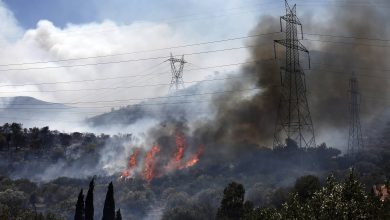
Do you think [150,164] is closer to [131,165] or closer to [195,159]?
[131,165]

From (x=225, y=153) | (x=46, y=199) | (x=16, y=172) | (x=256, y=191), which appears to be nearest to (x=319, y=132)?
(x=225, y=153)

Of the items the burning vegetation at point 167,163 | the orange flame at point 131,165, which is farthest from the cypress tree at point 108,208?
the orange flame at point 131,165

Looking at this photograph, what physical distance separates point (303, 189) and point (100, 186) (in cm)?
7586

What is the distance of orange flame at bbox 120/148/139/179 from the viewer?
159675 mm

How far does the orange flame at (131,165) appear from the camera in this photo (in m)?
160

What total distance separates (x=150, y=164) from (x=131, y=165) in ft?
35.4

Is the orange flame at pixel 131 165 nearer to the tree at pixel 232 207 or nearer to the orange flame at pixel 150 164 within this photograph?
the orange flame at pixel 150 164

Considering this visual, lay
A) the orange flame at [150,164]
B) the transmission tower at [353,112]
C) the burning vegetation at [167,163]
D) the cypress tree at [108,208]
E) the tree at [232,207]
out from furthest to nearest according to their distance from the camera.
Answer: the burning vegetation at [167,163], the orange flame at [150,164], the transmission tower at [353,112], the tree at [232,207], the cypress tree at [108,208]

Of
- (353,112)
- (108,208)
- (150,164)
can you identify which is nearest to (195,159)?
(150,164)

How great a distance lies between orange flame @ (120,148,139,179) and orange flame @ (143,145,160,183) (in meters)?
5.93

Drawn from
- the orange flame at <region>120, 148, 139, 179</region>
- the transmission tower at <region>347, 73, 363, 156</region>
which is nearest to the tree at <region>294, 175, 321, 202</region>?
the transmission tower at <region>347, 73, 363, 156</region>

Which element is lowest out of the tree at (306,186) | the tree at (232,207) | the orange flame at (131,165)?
the tree at (232,207)

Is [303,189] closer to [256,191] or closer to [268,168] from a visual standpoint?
[256,191]

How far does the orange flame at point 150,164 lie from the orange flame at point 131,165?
5927 millimetres
